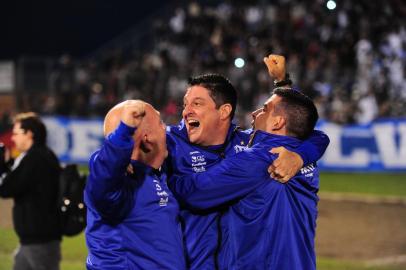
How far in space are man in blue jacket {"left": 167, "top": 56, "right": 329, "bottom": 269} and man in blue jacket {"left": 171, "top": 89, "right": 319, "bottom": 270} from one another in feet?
0.28

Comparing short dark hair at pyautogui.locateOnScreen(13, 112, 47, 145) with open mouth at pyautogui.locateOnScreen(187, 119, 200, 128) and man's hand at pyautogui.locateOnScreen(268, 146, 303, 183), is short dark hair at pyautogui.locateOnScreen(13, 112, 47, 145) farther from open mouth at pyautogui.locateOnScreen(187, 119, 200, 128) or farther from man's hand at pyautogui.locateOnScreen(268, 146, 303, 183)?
man's hand at pyautogui.locateOnScreen(268, 146, 303, 183)

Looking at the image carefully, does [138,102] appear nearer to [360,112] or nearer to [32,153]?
[32,153]

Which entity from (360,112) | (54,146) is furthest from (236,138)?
(54,146)

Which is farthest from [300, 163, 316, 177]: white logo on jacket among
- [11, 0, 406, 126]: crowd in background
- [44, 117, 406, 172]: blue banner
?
[11, 0, 406, 126]: crowd in background

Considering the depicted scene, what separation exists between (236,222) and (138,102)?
0.98m

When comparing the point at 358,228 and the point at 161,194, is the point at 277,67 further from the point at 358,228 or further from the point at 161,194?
the point at 358,228

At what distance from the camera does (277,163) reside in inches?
164

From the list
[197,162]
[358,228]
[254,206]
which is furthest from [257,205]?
[358,228]

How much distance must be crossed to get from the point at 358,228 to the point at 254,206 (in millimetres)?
8755

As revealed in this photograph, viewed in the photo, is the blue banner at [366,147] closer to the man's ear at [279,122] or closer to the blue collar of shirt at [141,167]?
→ the man's ear at [279,122]

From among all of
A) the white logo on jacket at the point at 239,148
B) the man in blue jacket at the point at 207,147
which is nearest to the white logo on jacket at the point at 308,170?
the man in blue jacket at the point at 207,147

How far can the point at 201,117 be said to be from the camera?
461 cm

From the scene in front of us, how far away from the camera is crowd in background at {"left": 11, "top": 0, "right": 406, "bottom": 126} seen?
19.4 meters

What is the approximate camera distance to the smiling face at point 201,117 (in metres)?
4.61
